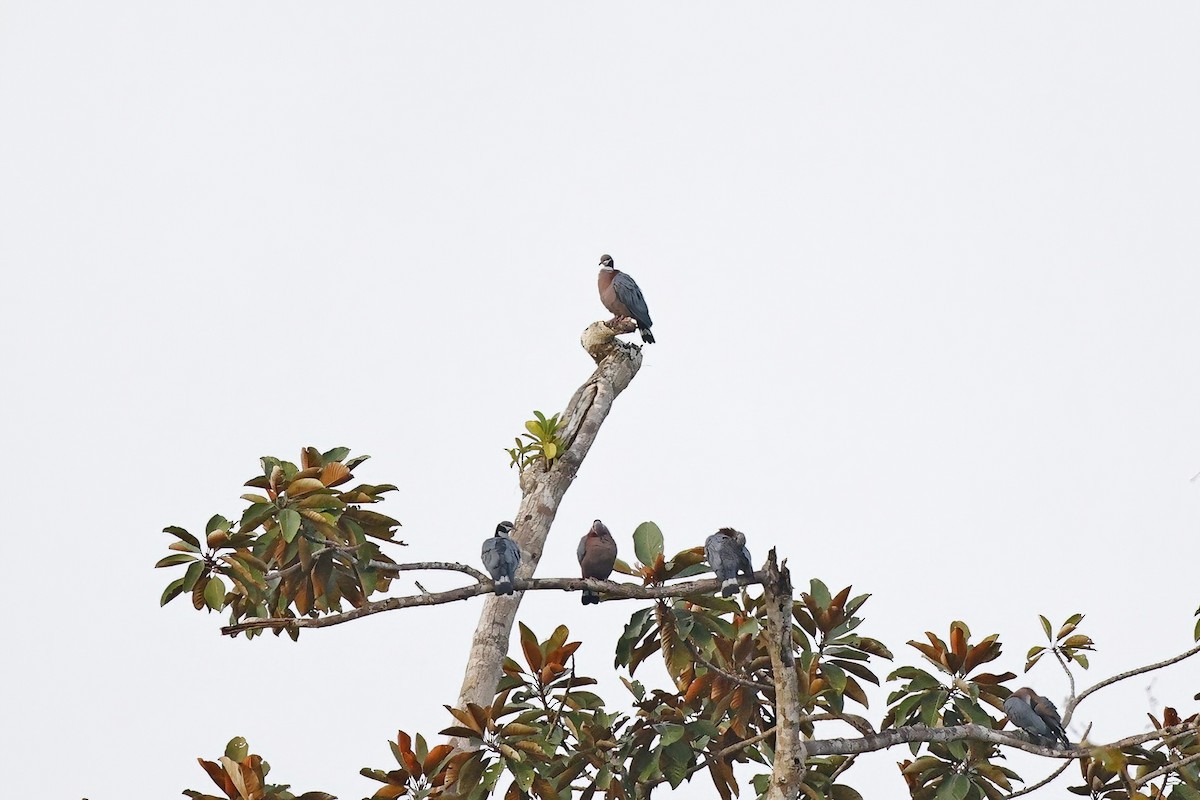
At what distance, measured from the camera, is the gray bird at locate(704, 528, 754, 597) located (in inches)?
212

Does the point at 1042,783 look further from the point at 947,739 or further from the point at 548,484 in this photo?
Result: the point at 548,484

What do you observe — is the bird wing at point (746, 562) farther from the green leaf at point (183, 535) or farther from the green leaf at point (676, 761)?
the green leaf at point (183, 535)

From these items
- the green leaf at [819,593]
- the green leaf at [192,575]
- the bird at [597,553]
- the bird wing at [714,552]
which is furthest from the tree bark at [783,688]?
the green leaf at [192,575]

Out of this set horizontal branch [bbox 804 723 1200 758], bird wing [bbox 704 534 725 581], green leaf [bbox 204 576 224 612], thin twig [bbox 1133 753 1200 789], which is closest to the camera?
horizontal branch [bbox 804 723 1200 758]

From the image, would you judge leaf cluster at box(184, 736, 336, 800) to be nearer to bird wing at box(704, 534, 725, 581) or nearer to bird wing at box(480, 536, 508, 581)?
bird wing at box(480, 536, 508, 581)

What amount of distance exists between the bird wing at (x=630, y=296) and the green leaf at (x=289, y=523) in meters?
4.94

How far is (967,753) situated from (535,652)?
2.23 metres

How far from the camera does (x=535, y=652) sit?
19.2 feet

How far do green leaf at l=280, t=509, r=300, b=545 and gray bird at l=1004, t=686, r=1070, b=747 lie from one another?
Result: 3817mm

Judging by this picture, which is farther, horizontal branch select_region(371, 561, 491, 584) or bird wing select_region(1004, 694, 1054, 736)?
bird wing select_region(1004, 694, 1054, 736)

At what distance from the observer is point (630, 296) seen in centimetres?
1044

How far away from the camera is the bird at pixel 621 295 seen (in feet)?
33.6

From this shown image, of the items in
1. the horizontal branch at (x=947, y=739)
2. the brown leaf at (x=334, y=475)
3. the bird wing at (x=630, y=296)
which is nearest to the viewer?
the horizontal branch at (x=947, y=739)

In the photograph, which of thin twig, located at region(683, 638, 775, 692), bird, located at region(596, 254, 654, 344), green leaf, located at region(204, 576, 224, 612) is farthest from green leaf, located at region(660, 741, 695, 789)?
bird, located at region(596, 254, 654, 344)
